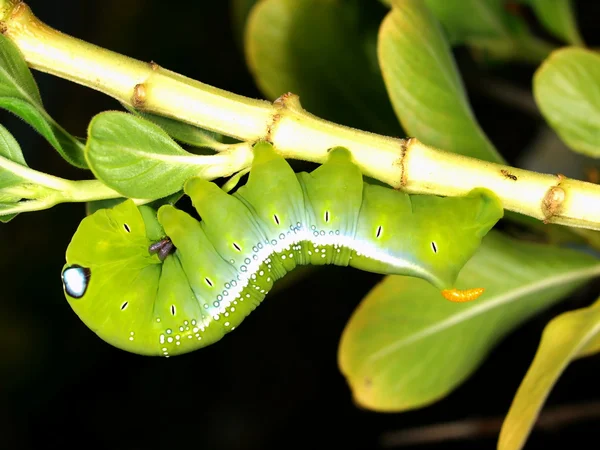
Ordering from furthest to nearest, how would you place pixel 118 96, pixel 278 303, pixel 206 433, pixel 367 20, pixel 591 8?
pixel 206 433 → pixel 278 303 → pixel 591 8 → pixel 367 20 → pixel 118 96

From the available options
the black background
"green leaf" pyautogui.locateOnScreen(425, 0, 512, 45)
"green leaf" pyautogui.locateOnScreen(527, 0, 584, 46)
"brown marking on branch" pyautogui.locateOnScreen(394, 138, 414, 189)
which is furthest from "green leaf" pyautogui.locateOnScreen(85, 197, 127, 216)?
the black background

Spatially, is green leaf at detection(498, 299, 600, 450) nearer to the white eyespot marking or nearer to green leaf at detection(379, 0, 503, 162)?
green leaf at detection(379, 0, 503, 162)

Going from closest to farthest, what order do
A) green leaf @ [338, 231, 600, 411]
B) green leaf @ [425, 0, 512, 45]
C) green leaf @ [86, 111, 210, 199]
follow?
green leaf @ [86, 111, 210, 199] < green leaf @ [338, 231, 600, 411] < green leaf @ [425, 0, 512, 45]

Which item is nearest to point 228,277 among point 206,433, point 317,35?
point 317,35

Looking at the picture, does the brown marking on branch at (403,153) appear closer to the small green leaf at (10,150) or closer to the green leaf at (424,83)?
the green leaf at (424,83)

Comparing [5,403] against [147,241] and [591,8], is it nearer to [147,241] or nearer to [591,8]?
[147,241]

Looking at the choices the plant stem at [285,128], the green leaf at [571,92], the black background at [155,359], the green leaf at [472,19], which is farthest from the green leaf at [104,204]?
the black background at [155,359]
